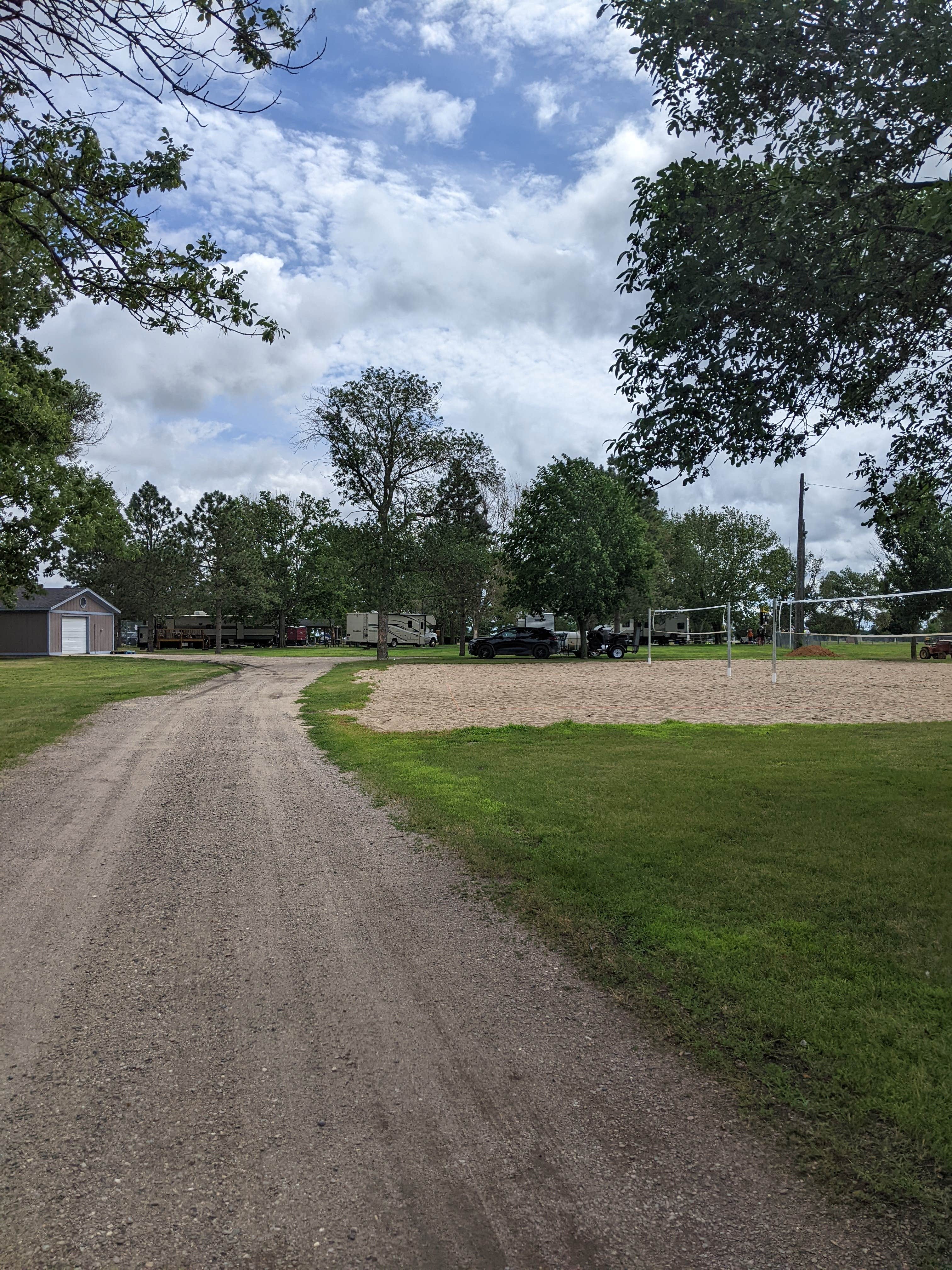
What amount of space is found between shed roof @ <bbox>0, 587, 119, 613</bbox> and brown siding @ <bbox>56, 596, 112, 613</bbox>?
13 centimetres

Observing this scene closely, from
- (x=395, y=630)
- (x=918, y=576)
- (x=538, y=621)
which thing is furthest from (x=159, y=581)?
(x=918, y=576)

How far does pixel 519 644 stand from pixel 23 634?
97.6 ft

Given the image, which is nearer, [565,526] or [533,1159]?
[533,1159]

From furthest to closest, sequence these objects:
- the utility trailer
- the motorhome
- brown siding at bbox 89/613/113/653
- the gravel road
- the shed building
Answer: the utility trailer, the motorhome, brown siding at bbox 89/613/113/653, the shed building, the gravel road

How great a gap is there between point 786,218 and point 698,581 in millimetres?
67381

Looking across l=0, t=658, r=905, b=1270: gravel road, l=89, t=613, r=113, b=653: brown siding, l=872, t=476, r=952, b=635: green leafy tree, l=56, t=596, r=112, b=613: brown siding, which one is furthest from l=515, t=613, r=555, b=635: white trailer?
l=0, t=658, r=905, b=1270: gravel road

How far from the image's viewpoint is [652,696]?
1927 cm

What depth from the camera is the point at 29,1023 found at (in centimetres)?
345

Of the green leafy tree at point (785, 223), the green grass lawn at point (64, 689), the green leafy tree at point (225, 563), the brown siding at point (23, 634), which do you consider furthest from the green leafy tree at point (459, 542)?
the green leafy tree at point (785, 223)

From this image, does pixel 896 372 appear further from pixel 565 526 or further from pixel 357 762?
pixel 565 526

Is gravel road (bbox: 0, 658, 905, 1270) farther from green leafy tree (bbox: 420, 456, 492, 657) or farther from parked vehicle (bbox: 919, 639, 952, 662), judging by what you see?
parked vehicle (bbox: 919, 639, 952, 662)

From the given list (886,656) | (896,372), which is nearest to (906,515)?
(896,372)

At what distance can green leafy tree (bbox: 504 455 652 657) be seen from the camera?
126 feet

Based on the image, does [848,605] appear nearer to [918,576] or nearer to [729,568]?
[729,568]
